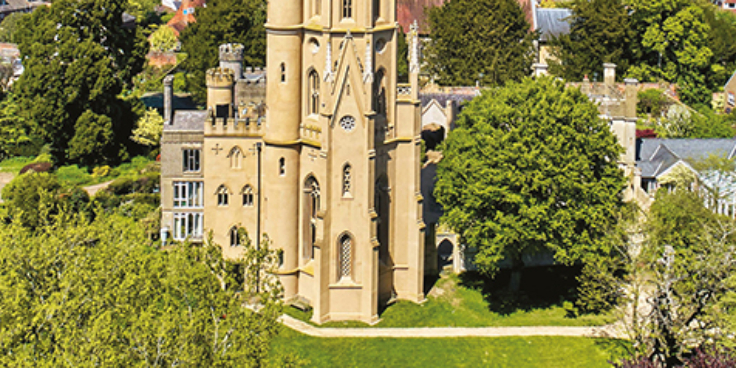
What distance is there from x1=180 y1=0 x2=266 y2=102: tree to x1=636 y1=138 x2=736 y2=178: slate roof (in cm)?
4460

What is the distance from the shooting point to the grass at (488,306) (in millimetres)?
66062

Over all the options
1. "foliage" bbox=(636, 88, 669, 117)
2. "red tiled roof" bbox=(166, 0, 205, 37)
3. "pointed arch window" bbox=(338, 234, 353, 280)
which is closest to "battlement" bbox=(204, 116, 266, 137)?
"pointed arch window" bbox=(338, 234, 353, 280)

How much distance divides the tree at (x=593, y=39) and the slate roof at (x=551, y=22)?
1125 centimetres

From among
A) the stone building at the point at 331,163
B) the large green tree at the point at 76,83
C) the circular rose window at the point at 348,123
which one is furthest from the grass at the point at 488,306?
the large green tree at the point at 76,83

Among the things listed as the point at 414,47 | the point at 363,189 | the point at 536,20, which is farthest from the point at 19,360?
the point at 536,20

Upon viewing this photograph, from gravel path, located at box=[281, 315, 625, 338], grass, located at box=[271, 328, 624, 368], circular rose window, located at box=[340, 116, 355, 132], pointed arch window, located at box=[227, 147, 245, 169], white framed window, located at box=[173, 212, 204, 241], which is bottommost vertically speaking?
grass, located at box=[271, 328, 624, 368]

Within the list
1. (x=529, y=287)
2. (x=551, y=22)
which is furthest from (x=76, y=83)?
(x=551, y=22)

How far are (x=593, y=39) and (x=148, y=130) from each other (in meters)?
48.5

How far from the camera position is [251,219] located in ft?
233

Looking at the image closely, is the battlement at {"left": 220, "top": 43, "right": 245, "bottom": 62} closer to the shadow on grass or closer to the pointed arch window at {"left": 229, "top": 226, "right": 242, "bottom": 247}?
the pointed arch window at {"left": 229, "top": 226, "right": 242, "bottom": 247}

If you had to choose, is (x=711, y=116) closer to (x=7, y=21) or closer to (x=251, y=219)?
(x=251, y=219)

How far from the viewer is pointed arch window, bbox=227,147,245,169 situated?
2776 inches

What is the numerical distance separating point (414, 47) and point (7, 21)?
4513 inches

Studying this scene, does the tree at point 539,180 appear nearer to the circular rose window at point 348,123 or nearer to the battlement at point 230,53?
the circular rose window at point 348,123
